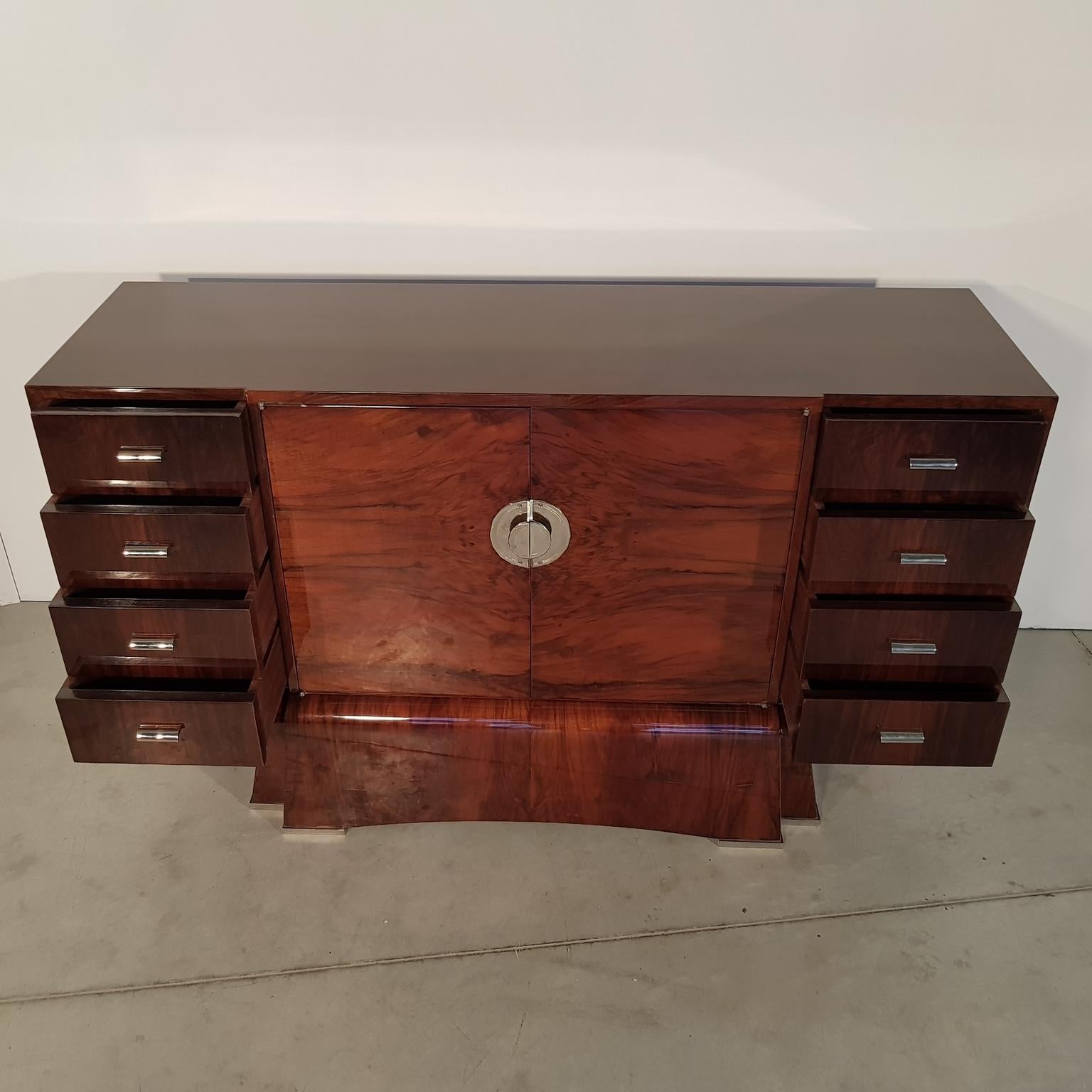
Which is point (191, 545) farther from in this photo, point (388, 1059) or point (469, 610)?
point (388, 1059)

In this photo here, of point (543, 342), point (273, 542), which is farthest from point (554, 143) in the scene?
point (273, 542)

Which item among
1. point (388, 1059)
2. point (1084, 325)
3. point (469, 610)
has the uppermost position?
point (1084, 325)

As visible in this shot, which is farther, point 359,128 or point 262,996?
point 359,128

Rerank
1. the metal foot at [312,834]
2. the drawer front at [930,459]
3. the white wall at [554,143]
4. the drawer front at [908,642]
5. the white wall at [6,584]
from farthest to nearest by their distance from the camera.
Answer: the white wall at [6,584]
the metal foot at [312,834]
the white wall at [554,143]
the drawer front at [908,642]
the drawer front at [930,459]

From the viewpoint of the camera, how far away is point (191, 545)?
1524mm

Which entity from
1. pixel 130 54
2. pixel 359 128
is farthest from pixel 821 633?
pixel 130 54

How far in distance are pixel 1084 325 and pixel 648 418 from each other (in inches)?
40.2

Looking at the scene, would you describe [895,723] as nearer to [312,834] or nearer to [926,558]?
[926,558]

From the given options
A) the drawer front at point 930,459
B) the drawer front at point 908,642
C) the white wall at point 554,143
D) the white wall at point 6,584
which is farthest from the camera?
the white wall at point 6,584

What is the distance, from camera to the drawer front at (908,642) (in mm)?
1557

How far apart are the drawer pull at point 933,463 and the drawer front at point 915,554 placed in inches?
2.9

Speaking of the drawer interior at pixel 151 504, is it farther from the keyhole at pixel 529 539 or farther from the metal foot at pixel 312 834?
the metal foot at pixel 312 834

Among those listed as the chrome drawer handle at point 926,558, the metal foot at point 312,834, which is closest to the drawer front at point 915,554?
the chrome drawer handle at point 926,558

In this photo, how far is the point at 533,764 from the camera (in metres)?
1.80
